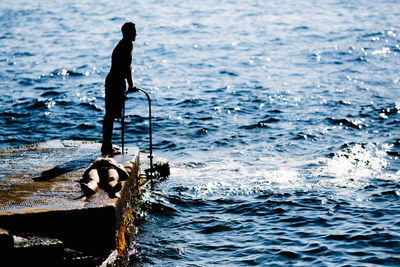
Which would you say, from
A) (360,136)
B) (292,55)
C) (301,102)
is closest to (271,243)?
(360,136)

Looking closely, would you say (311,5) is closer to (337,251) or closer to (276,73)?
(276,73)

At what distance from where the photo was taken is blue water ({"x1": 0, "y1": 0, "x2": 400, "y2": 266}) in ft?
32.8

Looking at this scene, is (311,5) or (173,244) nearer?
(173,244)

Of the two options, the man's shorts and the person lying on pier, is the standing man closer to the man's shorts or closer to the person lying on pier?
the man's shorts

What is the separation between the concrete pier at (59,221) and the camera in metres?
6.95

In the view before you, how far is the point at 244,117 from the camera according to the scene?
1894cm

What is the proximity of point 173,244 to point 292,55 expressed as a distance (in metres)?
20.5

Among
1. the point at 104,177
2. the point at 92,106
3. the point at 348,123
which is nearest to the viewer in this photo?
the point at 104,177

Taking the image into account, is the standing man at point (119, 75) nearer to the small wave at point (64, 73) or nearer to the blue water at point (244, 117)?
the blue water at point (244, 117)

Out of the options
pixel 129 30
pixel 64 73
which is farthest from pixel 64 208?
pixel 64 73

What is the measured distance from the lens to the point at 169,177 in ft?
43.2

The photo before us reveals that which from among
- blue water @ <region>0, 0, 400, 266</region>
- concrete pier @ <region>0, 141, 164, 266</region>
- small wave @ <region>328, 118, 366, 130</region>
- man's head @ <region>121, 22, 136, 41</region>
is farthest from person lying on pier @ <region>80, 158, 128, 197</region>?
small wave @ <region>328, 118, 366, 130</region>

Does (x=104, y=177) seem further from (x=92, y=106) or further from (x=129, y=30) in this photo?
(x=92, y=106)

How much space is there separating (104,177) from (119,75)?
8.23 feet
